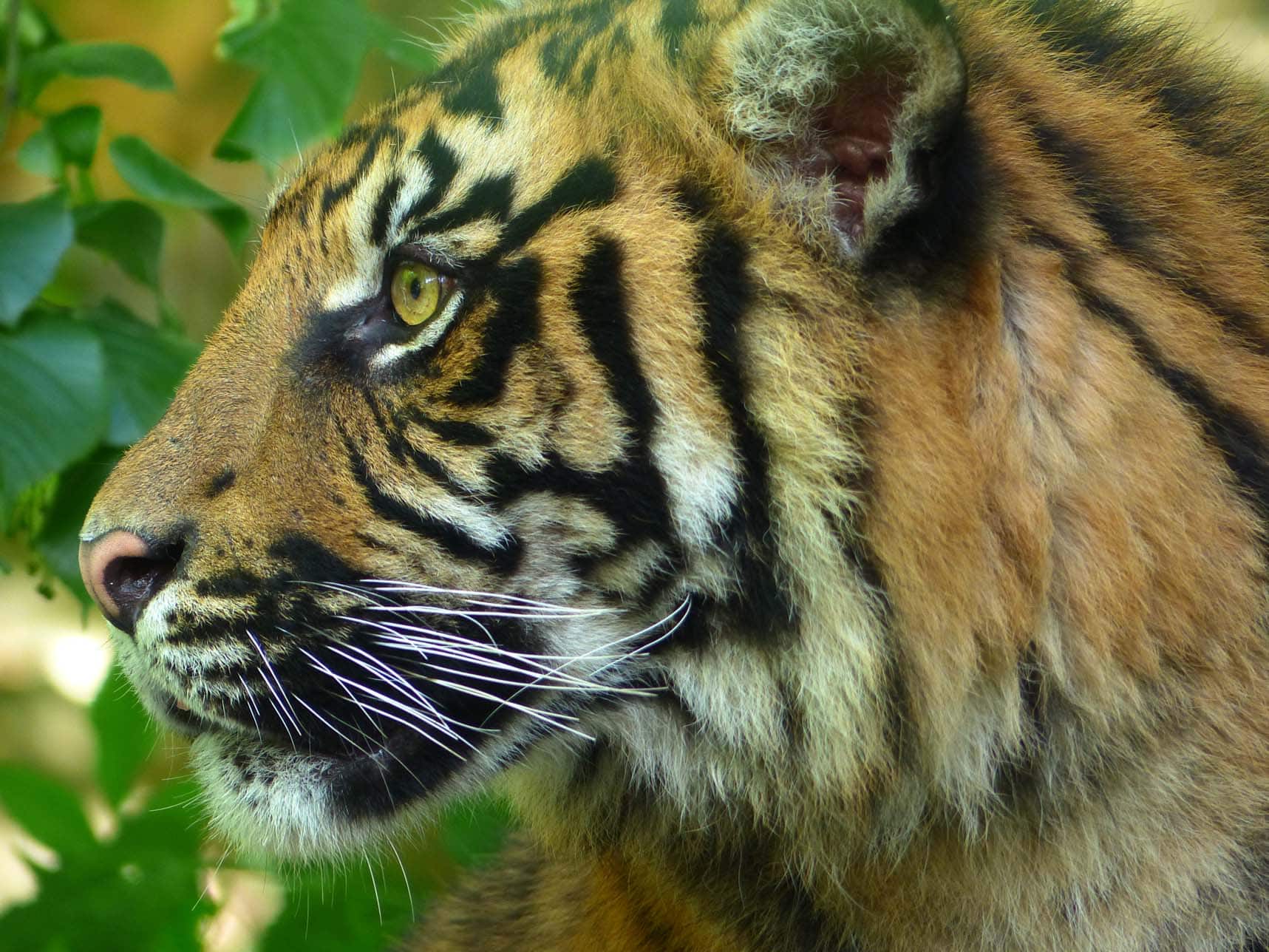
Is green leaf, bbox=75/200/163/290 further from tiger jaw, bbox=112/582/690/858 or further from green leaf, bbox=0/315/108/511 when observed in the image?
tiger jaw, bbox=112/582/690/858

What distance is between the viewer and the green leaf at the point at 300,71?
2598mm

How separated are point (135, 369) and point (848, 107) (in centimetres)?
169

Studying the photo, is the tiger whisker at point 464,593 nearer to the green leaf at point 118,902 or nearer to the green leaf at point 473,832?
the green leaf at point 118,902

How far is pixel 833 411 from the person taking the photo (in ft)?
5.32

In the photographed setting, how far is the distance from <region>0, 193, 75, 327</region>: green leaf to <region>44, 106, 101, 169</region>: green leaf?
25cm

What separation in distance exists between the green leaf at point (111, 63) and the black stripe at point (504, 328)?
48.5 inches

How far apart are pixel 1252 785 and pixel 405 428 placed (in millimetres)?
1165

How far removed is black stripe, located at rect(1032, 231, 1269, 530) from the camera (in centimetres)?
167

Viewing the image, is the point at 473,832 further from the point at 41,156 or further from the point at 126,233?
the point at 41,156

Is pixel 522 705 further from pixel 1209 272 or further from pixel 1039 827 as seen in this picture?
pixel 1209 272

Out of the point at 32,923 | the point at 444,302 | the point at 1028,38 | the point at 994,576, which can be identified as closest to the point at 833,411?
the point at 994,576

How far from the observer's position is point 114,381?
270 cm

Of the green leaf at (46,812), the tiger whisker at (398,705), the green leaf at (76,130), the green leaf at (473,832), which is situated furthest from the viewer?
the green leaf at (473,832)

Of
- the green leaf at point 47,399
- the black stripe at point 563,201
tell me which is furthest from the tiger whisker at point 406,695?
the green leaf at point 47,399
